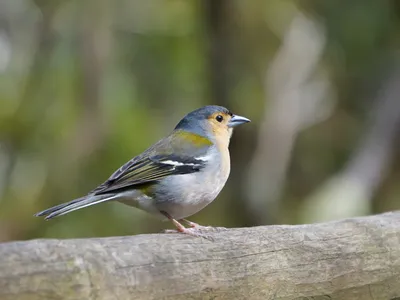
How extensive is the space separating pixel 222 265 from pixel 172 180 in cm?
112

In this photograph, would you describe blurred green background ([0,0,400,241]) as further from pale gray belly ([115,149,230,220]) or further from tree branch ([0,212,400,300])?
tree branch ([0,212,400,300])

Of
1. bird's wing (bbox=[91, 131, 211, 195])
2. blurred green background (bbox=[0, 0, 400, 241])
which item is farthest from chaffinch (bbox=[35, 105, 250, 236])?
blurred green background (bbox=[0, 0, 400, 241])

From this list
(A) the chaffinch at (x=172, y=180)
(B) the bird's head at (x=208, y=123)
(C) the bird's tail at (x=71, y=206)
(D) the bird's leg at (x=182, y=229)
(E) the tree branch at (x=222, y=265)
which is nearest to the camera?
(E) the tree branch at (x=222, y=265)

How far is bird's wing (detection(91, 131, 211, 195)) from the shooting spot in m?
3.17

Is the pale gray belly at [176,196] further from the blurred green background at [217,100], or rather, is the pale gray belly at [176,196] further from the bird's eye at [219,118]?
the blurred green background at [217,100]

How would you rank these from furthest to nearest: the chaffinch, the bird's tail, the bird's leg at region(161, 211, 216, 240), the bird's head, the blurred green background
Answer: the blurred green background
the bird's head
the chaffinch
the bird's tail
the bird's leg at region(161, 211, 216, 240)

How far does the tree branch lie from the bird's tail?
2.02 ft

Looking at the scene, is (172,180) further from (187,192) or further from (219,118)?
(219,118)

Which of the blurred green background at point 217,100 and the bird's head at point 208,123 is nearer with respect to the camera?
the bird's head at point 208,123

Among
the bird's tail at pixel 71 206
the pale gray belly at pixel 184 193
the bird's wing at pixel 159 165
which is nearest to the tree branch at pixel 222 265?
the bird's tail at pixel 71 206

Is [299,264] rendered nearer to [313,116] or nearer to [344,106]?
[313,116]

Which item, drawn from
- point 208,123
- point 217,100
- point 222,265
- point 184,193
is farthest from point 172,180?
point 217,100

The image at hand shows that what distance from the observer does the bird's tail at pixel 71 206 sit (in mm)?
2635

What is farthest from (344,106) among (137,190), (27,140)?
(137,190)
